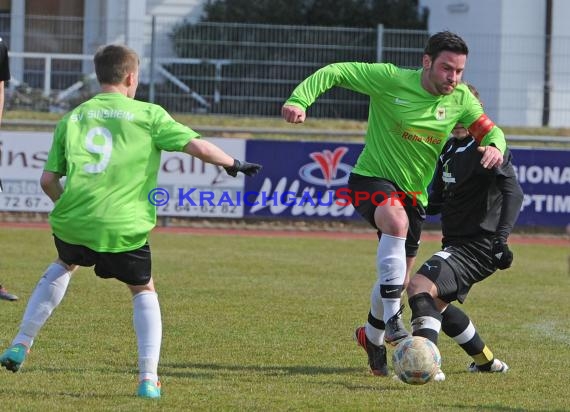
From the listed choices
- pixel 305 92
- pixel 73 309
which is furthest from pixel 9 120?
pixel 305 92

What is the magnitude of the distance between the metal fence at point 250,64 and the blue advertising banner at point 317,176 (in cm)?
187

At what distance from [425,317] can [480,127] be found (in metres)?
1.23

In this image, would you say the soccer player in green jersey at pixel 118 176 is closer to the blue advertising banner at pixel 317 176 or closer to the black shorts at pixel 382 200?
the black shorts at pixel 382 200

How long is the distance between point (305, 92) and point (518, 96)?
42.5 feet

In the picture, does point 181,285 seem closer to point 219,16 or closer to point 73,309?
point 73,309

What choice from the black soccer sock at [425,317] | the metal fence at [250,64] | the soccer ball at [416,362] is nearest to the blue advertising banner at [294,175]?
the metal fence at [250,64]

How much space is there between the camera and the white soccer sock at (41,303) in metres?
6.42

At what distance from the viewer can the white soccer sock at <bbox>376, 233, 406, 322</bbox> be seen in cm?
707

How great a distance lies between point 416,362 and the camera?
257 inches

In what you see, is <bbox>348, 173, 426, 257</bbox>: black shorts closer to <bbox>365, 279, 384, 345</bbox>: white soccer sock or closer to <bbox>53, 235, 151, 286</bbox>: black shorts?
<bbox>365, 279, 384, 345</bbox>: white soccer sock

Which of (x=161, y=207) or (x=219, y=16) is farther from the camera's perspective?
(x=219, y=16)

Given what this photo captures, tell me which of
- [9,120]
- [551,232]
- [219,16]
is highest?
Result: [219,16]

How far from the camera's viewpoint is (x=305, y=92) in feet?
23.2

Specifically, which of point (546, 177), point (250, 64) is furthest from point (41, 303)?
point (250, 64)
